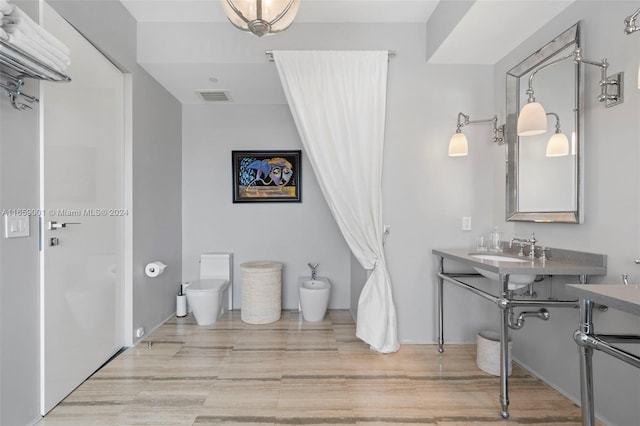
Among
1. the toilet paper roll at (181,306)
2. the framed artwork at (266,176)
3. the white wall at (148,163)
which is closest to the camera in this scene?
the white wall at (148,163)

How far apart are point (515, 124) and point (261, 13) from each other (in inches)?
79.2

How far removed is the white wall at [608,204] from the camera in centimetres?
156

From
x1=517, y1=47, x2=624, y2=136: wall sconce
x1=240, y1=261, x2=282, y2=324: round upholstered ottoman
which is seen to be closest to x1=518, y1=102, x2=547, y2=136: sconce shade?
x1=517, y1=47, x2=624, y2=136: wall sconce

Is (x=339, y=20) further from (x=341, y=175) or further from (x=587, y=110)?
(x=587, y=110)

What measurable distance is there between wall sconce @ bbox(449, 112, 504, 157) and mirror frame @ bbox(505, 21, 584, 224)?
0.07 meters

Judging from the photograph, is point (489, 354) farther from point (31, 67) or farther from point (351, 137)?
point (31, 67)

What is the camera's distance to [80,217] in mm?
2078

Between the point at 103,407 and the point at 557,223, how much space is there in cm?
291

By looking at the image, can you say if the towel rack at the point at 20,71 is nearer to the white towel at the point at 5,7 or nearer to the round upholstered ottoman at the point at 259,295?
the white towel at the point at 5,7

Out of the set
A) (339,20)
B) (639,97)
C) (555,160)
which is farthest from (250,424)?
(339,20)

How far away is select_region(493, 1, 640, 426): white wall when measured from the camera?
5.11 feet

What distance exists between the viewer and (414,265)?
2.69 metres

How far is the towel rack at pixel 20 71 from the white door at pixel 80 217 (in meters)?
0.18

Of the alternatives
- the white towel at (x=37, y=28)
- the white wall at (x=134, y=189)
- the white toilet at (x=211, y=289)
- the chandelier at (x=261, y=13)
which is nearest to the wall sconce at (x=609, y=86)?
the chandelier at (x=261, y=13)
